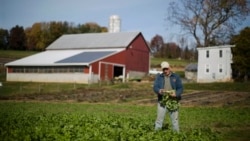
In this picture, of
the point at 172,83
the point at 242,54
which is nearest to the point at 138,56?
the point at 242,54

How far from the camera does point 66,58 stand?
48625 millimetres

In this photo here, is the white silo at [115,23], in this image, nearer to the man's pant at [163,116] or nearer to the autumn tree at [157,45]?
the autumn tree at [157,45]

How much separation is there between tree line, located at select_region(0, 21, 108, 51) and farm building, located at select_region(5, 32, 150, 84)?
142 inches

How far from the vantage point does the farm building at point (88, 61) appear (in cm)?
4431

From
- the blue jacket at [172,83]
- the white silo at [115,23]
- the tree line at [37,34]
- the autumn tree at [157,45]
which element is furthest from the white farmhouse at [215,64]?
the autumn tree at [157,45]

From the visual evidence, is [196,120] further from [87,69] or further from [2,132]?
[87,69]

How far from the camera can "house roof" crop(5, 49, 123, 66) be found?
149ft

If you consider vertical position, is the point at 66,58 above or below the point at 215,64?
above

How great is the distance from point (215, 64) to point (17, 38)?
1120 inches

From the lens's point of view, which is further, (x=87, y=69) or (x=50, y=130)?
(x=87, y=69)

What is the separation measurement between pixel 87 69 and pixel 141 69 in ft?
38.8

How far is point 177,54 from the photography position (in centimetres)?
10462

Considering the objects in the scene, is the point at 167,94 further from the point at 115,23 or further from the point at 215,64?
the point at 115,23

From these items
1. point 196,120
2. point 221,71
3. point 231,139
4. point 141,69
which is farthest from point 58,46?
point 231,139
